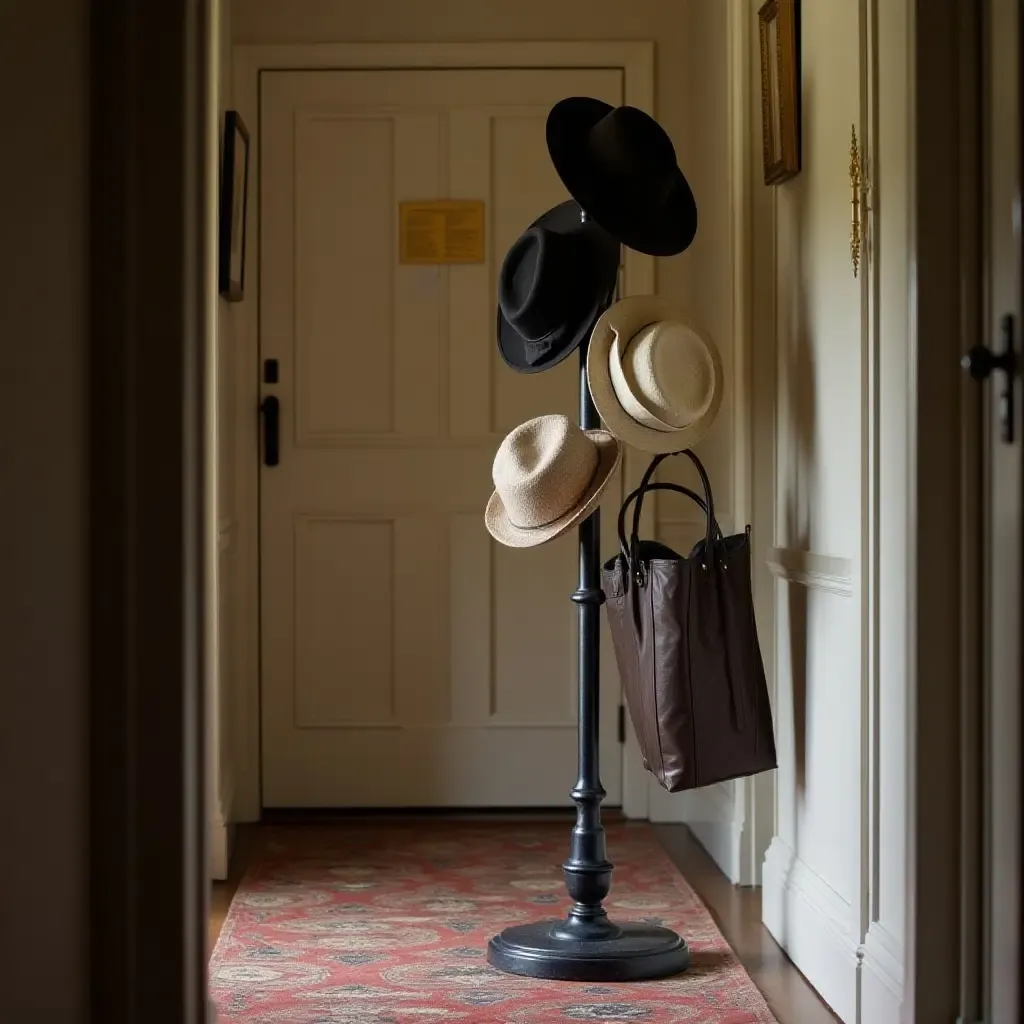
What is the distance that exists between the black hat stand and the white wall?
122cm

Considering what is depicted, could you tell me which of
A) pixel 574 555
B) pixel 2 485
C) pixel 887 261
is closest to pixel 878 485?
pixel 887 261

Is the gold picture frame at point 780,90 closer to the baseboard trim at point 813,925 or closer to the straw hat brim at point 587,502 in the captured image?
the straw hat brim at point 587,502

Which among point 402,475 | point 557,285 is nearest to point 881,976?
point 557,285

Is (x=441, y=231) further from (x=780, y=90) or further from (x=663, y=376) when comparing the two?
(x=663, y=376)

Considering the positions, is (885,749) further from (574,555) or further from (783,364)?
(574,555)

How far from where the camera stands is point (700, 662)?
2.73 m

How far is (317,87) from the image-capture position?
4195 millimetres

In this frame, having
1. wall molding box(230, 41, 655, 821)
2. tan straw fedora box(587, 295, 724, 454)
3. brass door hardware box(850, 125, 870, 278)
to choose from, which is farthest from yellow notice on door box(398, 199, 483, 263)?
brass door hardware box(850, 125, 870, 278)

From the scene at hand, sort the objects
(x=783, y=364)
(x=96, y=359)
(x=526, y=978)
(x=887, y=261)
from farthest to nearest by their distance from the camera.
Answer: (x=783, y=364) < (x=526, y=978) < (x=887, y=261) < (x=96, y=359)

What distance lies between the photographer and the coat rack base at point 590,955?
9.09ft

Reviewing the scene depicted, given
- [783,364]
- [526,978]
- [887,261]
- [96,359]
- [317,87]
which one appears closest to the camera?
[96,359]

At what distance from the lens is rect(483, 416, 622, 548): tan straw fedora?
2760 mm

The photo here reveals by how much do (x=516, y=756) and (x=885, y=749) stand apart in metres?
2.02

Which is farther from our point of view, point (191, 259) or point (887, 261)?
point (887, 261)
